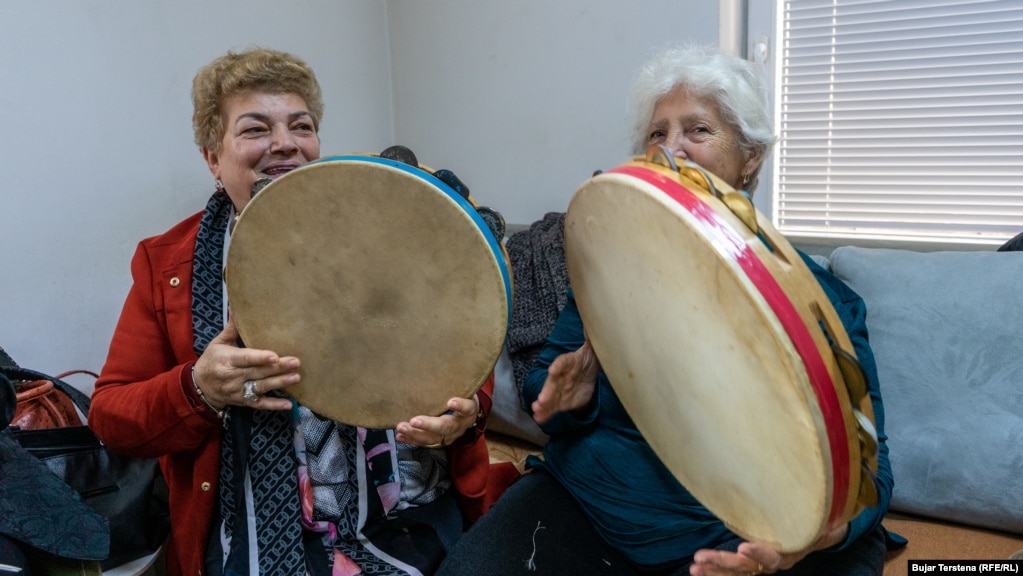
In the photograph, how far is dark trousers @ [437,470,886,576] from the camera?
4.04ft

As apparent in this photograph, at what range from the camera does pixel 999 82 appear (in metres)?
2.04

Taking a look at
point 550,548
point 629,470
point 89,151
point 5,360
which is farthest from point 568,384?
point 89,151

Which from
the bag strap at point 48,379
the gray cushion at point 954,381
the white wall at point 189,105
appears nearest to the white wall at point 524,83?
the white wall at point 189,105

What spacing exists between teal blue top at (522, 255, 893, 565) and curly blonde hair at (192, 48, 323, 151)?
74 cm

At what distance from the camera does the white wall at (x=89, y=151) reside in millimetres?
1827

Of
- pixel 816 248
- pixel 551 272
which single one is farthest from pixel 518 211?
pixel 816 248

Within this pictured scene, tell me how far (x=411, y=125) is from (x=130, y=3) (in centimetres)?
122

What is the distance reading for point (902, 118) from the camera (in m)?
2.19

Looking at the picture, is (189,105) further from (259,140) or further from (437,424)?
(437,424)

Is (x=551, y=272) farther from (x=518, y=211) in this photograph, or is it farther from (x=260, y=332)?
(x=260, y=332)

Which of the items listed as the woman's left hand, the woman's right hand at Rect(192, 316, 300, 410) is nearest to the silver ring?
the woman's right hand at Rect(192, 316, 300, 410)

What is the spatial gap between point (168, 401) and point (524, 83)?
1.80 metres

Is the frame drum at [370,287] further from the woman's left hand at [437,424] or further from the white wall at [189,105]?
the white wall at [189,105]

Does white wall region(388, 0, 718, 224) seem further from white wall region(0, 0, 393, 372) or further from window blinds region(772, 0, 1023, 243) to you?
white wall region(0, 0, 393, 372)
